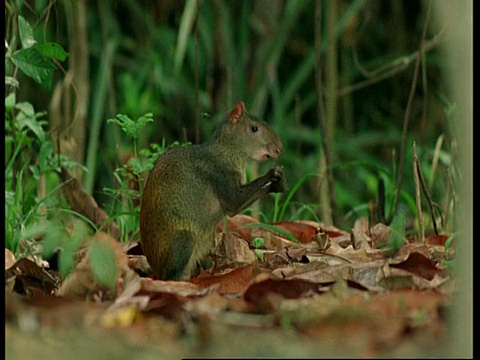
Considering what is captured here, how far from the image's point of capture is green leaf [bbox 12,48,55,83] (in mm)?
3537

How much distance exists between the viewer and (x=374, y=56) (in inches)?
370

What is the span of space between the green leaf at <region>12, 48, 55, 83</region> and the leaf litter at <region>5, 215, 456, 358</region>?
662 mm

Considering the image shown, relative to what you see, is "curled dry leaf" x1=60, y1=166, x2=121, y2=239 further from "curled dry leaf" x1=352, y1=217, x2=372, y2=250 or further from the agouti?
"curled dry leaf" x1=352, y1=217, x2=372, y2=250

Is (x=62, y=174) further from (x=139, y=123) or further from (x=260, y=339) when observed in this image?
(x=260, y=339)

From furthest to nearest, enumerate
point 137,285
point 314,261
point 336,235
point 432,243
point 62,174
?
1. point 62,174
2. point 336,235
3. point 432,243
4. point 314,261
5. point 137,285

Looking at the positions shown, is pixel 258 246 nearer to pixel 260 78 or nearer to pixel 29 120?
pixel 29 120

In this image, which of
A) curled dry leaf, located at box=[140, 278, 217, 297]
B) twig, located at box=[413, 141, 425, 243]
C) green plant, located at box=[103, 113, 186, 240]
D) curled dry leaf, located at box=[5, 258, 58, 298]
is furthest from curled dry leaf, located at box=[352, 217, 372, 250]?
curled dry leaf, located at box=[5, 258, 58, 298]

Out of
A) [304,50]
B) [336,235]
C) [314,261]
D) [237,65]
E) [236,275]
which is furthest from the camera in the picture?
[304,50]

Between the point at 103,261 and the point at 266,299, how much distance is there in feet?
1.33

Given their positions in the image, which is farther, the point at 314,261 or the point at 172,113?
the point at 172,113

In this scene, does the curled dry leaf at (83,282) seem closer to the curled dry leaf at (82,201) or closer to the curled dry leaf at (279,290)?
the curled dry leaf at (279,290)

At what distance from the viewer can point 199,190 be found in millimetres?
3863
